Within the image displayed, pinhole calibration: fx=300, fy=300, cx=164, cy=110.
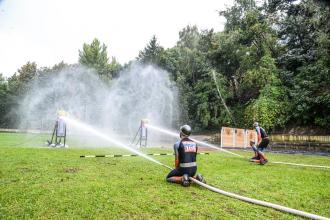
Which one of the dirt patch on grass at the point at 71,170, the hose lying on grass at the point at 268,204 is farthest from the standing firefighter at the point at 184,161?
the dirt patch on grass at the point at 71,170

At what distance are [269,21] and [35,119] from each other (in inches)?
1890

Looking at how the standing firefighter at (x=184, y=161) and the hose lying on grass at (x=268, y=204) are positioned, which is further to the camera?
the standing firefighter at (x=184, y=161)

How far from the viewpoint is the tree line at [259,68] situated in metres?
32.9

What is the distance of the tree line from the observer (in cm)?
3291

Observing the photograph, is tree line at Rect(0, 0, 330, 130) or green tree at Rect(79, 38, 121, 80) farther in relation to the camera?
green tree at Rect(79, 38, 121, 80)

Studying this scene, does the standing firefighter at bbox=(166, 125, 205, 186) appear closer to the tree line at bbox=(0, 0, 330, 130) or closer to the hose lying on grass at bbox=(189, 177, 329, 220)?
the hose lying on grass at bbox=(189, 177, 329, 220)

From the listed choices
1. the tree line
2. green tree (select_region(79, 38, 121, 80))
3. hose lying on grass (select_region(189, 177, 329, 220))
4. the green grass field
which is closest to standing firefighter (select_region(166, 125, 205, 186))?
the green grass field

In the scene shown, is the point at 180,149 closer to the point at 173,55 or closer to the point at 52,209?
the point at 52,209

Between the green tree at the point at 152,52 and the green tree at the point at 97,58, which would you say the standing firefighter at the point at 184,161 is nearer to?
the green tree at the point at 152,52

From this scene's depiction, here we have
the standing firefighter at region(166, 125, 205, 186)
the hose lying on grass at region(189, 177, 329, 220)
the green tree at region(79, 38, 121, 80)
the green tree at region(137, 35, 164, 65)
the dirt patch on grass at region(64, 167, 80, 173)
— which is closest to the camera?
the hose lying on grass at region(189, 177, 329, 220)

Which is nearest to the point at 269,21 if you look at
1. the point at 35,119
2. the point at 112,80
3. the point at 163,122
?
the point at 163,122

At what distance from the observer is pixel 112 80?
218ft

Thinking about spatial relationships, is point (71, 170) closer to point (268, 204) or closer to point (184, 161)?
point (184, 161)

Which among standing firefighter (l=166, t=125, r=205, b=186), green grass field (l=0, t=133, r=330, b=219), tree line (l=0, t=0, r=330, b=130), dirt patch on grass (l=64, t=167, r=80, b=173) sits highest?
tree line (l=0, t=0, r=330, b=130)
